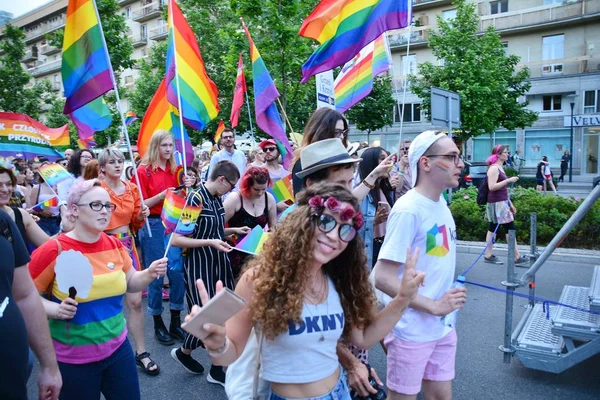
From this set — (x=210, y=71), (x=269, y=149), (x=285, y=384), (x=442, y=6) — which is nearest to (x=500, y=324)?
(x=269, y=149)

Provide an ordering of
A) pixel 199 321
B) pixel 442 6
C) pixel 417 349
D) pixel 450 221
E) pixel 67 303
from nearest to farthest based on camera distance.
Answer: pixel 199 321 < pixel 67 303 < pixel 417 349 < pixel 450 221 < pixel 442 6

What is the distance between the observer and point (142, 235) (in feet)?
17.1

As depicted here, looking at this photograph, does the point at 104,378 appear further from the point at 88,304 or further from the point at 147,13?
the point at 147,13

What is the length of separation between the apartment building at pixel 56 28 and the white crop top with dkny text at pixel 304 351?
4094 centimetres

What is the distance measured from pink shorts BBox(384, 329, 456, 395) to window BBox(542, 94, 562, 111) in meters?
31.8

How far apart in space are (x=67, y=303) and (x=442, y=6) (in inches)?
1375

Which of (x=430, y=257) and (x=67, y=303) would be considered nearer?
(x=67, y=303)

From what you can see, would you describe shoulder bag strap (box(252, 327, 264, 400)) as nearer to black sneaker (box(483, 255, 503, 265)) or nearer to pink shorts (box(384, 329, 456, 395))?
pink shorts (box(384, 329, 456, 395))

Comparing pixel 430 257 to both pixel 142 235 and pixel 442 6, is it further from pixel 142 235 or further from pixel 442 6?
pixel 442 6

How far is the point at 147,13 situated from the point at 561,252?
143ft

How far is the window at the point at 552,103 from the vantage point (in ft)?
96.0

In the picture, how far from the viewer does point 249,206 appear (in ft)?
13.2

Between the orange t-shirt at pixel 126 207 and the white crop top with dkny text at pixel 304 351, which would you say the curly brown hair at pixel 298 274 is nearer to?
the white crop top with dkny text at pixel 304 351

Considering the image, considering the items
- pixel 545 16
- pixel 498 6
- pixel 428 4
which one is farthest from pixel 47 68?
pixel 545 16
